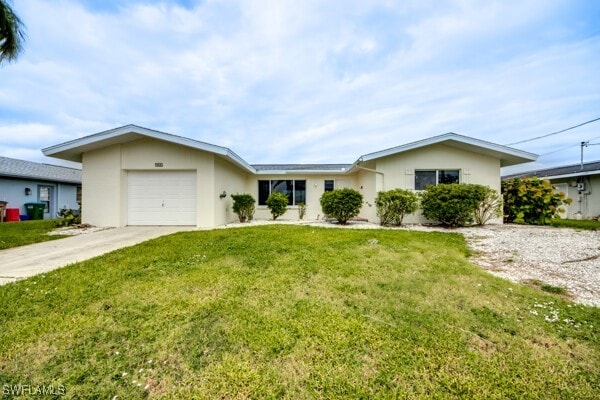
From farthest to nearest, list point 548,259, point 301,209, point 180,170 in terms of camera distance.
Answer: point 301,209
point 180,170
point 548,259

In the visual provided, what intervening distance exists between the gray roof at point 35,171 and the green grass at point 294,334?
634 inches

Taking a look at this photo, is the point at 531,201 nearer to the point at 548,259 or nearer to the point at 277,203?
the point at 548,259

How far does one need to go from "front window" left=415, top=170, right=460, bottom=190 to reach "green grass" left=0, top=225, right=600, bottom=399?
23.5 feet

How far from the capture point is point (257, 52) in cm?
1110

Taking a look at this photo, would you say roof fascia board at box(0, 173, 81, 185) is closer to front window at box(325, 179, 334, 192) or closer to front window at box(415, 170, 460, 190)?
front window at box(325, 179, 334, 192)

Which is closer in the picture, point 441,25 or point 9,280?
point 9,280

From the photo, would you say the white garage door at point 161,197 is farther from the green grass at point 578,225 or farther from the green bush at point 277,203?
the green grass at point 578,225

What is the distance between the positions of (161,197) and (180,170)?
1.31 metres

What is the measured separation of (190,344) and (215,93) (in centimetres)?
1364

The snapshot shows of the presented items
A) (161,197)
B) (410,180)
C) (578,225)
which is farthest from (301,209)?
(578,225)

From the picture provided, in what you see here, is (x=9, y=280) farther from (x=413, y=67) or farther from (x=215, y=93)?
(x=413, y=67)

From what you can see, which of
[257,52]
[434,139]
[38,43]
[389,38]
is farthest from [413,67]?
[38,43]

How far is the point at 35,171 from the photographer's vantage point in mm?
16203

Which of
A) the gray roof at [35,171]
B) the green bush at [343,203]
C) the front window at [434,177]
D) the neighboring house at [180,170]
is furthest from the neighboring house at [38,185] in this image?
the front window at [434,177]
